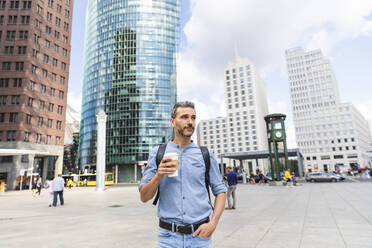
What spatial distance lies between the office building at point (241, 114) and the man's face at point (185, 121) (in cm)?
12116

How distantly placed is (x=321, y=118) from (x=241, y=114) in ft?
124

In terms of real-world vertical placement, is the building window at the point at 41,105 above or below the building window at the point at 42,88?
below

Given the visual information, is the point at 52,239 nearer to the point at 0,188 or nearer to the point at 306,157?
A: the point at 0,188

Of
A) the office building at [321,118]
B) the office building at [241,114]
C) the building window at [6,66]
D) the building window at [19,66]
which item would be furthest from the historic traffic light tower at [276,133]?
the office building at [241,114]

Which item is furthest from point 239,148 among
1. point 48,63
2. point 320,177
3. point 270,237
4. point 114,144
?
point 270,237

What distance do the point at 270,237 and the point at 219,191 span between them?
4.50 metres

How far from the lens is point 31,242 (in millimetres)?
5785

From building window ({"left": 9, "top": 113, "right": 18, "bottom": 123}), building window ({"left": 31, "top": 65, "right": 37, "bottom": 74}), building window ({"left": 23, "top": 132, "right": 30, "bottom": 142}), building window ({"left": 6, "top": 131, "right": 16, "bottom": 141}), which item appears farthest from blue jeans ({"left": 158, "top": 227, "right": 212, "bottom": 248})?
building window ({"left": 31, "top": 65, "right": 37, "bottom": 74})

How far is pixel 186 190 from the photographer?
2.06 meters

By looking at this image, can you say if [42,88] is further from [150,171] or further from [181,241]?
[181,241]

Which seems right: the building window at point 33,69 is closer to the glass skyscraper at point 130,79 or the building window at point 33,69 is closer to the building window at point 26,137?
the building window at point 26,137

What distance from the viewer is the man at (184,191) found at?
1.94 meters

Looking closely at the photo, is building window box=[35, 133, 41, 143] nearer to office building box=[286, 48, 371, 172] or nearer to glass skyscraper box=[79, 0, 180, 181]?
glass skyscraper box=[79, 0, 180, 181]

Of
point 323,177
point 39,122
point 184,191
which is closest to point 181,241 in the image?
point 184,191
